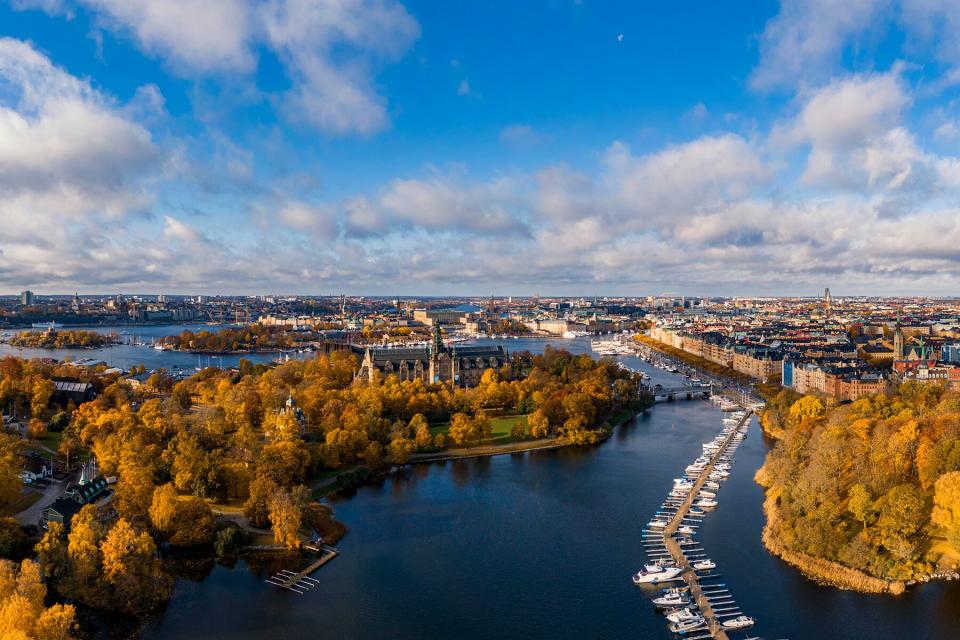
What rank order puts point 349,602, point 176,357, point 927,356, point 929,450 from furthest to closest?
point 176,357 → point 927,356 → point 929,450 → point 349,602

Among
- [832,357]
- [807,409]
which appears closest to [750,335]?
[832,357]

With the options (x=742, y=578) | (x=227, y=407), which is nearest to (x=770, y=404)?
(x=742, y=578)

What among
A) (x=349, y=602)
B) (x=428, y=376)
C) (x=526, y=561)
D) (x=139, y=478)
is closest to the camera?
(x=349, y=602)

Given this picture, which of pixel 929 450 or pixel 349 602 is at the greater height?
pixel 929 450

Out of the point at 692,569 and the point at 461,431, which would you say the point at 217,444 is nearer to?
the point at 461,431

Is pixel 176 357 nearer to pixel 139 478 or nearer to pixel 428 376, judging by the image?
pixel 428 376

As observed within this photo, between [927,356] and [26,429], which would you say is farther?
[927,356]

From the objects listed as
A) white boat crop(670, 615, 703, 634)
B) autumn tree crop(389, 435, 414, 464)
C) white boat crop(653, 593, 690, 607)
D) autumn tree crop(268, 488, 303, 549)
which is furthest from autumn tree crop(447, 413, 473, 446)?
white boat crop(670, 615, 703, 634)
